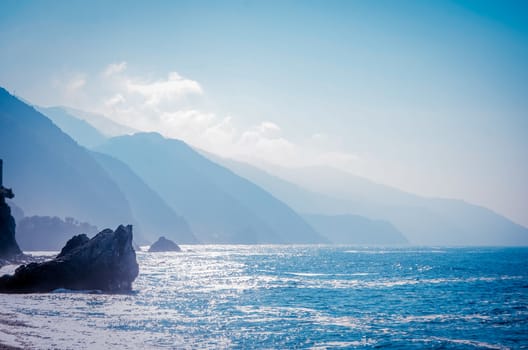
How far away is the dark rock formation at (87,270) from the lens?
49656mm

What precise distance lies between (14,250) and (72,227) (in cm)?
8936

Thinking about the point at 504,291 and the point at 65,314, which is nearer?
the point at 65,314

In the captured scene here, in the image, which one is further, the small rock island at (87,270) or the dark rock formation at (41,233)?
the dark rock formation at (41,233)

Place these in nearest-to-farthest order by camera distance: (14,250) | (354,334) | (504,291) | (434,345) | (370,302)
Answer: (434,345), (354,334), (370,302), (504,291), (14,250)

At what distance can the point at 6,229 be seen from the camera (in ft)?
270

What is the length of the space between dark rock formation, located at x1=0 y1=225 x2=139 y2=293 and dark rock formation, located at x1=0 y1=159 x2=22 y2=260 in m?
32.3

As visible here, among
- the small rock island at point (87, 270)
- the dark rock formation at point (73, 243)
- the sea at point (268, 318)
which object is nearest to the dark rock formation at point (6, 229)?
the dark rock formation at point (73, 243)

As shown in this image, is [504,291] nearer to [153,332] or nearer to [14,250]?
[153,332]

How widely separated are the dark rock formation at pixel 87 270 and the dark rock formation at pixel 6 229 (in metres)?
32.3

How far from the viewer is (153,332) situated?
2981cm

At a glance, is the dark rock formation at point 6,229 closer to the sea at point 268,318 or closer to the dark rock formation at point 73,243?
the dark rock formation at point 73,243

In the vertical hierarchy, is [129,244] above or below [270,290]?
above

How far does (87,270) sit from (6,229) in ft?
127

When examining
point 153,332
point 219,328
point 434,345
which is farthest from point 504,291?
point 153,332
